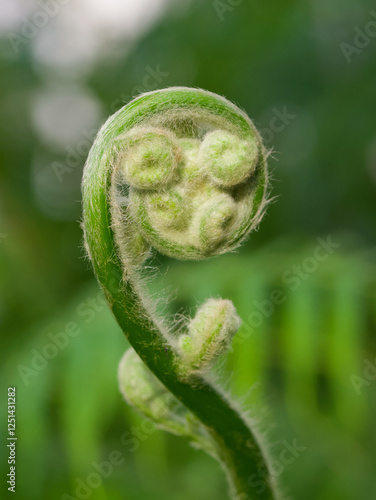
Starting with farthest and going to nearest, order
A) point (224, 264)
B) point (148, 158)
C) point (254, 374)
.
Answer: point (224, 264), point (254, 374), point (148, 158)

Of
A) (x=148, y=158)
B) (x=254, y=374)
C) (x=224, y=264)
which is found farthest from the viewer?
(x=224, y=264)

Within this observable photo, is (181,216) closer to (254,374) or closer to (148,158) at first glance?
(148,158)

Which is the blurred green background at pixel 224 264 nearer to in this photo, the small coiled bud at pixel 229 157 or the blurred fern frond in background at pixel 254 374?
the blurred fern frond in background at pixel 254 374

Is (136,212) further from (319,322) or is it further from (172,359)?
(319,322)

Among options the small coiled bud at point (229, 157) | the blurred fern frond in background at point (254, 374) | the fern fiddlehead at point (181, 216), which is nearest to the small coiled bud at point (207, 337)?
the fern fiddlehead at point (181, 216)

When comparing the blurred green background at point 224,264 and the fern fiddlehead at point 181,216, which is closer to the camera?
the fern fiddlehead at point 181,216

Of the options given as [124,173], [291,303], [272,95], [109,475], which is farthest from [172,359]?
[272,95]

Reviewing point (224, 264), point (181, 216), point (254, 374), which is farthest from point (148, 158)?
point (224, 264)
